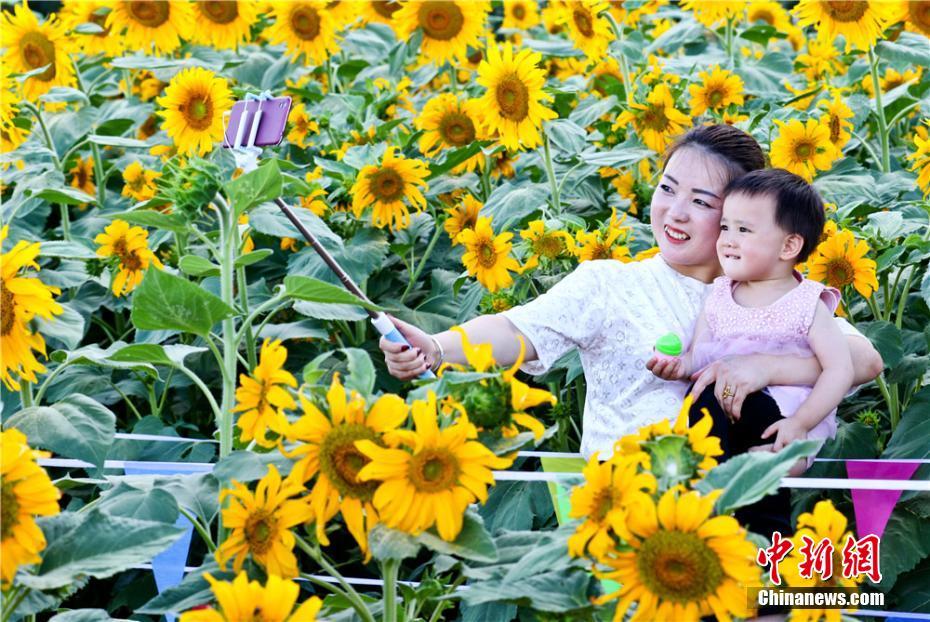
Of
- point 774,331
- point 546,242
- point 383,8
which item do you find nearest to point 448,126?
point 546,242

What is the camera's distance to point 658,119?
281 centimetres

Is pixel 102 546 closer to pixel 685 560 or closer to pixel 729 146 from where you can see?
pixel 685 560

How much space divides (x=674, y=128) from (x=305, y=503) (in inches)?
65.6

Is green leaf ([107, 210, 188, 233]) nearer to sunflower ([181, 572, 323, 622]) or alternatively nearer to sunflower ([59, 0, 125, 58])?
sunflower ([181, 572, 323, 622])

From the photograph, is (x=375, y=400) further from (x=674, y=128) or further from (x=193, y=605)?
(x=674, y=128)

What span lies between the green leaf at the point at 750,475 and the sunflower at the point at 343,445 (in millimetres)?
326

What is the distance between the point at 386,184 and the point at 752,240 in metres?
0.88

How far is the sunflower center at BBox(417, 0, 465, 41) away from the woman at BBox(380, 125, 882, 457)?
4.30 ft

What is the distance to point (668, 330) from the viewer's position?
207cm

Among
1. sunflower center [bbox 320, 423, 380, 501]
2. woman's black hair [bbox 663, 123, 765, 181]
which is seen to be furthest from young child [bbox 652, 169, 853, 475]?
sunflower center [bbox 320, 423, 380, 501]

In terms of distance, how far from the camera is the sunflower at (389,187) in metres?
2.58

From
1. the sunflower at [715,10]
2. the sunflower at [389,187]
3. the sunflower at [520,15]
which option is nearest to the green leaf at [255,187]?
the sunflower at [389,187]

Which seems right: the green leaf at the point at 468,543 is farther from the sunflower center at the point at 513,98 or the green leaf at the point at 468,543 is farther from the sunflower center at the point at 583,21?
the sunflower center at the point at 583,21

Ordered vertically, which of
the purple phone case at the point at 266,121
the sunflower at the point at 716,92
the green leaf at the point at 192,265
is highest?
the purple phone case at the point at 266,121
